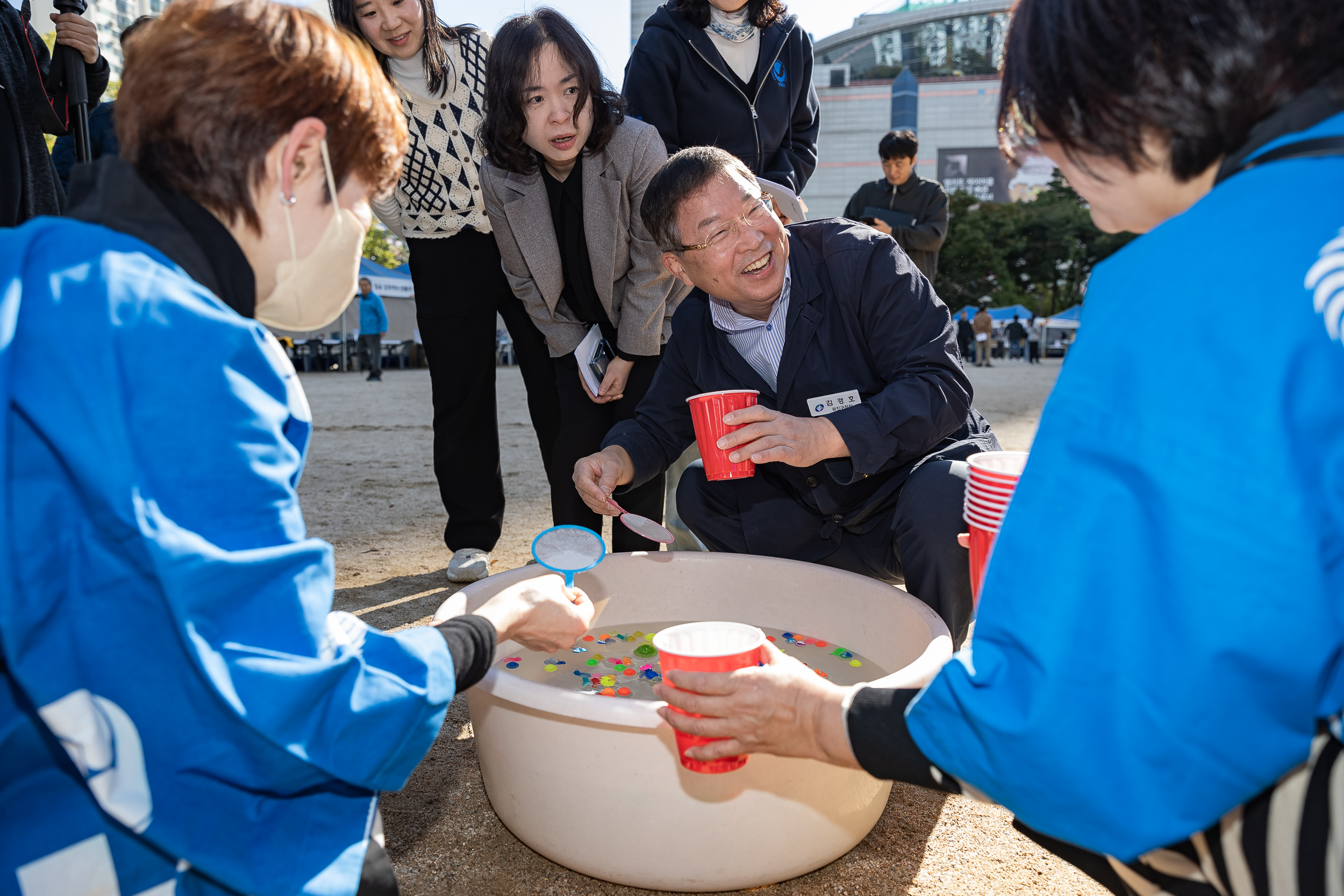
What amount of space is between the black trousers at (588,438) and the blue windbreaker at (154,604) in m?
1.86

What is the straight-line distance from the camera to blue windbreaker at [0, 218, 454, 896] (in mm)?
727

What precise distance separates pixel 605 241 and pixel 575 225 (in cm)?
13

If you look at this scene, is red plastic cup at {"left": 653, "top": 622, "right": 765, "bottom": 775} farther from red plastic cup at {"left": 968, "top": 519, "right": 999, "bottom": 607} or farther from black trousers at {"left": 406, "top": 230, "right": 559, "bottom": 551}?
black trousers at {"left": 406, "top": 230, "right": 559, "bottom": 551}

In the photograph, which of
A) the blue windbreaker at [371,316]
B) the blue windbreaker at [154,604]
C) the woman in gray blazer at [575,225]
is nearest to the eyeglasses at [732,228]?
the woman in gray blazer at [575,225]

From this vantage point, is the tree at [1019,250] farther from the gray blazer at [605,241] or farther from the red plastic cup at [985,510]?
the red plastic cup at [985,510]

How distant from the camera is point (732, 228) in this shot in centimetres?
200

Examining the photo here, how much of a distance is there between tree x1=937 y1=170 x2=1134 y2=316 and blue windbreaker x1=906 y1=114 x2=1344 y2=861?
3340 centimetres

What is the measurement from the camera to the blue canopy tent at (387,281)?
17531 millimetres

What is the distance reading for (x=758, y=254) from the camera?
202 cm

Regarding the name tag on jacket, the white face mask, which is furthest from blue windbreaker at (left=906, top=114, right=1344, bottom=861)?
the name tag on jacket

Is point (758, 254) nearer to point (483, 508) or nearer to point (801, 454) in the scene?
point (801, 454)

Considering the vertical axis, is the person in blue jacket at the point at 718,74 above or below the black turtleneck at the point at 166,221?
above

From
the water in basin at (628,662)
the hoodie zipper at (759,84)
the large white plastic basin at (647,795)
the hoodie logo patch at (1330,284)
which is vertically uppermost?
the hoodie zipper at (759,84)

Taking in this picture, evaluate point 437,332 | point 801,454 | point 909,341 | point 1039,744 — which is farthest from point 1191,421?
point 437,332
